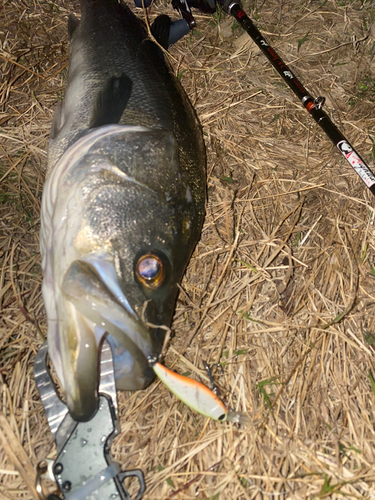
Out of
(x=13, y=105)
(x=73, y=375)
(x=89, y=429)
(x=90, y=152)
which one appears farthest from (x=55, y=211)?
(x=13, y=105)

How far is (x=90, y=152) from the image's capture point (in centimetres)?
197

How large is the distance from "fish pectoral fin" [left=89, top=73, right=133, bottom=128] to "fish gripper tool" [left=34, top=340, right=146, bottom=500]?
138 cm

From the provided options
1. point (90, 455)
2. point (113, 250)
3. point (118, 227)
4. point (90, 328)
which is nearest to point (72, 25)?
point (118, 227)

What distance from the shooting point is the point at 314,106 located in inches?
113

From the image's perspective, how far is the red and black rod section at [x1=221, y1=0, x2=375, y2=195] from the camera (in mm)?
2555

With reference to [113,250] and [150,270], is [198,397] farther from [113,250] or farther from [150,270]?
[113,250]

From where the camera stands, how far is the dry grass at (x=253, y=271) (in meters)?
2.00

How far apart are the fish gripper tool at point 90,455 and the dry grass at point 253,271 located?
19 cm

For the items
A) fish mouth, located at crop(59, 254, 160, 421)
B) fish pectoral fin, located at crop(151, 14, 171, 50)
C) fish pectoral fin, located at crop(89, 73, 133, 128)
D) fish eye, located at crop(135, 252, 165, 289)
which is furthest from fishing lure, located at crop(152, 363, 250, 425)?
fish pectoral fin, located at crop(151, 14, 171, 50)

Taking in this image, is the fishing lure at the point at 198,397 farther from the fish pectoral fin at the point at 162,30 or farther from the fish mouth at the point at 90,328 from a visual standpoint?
the fish pectoral fin at the point at 162,30

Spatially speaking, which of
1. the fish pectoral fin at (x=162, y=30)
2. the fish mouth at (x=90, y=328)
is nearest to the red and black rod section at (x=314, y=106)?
the fish pectoral fin at (x=162, y=30)

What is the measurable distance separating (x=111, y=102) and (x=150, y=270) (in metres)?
1.22

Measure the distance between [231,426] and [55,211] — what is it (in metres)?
1.58

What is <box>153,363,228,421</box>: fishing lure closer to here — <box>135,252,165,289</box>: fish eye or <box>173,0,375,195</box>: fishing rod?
<box>135,252,165,289</box>: fish eye
